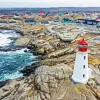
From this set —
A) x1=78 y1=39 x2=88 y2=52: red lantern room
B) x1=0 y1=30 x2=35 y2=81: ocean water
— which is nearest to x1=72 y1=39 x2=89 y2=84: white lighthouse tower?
x1=78 y1=39 x2=88 y2=52: red lantern room

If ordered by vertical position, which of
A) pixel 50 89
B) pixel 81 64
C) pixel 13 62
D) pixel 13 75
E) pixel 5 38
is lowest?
pixel 5 38

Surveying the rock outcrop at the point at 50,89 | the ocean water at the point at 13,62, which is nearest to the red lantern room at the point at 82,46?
the rock outcrop at the point at 50,89

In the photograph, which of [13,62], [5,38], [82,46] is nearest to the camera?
[82,46]

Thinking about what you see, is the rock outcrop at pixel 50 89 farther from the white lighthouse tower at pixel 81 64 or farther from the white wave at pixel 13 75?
the white wave at pixel 13 75

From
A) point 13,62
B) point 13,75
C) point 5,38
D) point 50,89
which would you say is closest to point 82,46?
point 50,89

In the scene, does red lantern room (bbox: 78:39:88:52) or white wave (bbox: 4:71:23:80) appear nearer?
red lantern room (bbox: 78:39:88:52)

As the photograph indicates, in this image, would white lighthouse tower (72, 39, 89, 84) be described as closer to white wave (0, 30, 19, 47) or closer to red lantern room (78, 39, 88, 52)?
red lantern room (78, 39, 88, 52)

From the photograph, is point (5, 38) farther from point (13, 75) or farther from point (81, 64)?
point (81, 64)

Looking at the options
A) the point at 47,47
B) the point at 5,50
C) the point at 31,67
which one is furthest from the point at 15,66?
the point at 5,50
